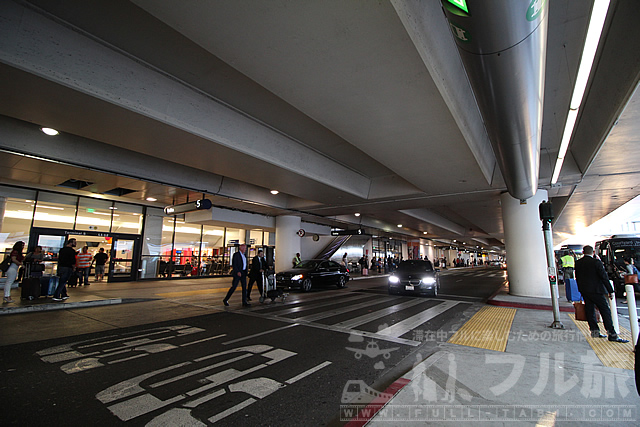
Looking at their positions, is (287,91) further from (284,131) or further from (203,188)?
(203,188)

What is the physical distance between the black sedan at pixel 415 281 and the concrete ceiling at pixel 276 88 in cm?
432

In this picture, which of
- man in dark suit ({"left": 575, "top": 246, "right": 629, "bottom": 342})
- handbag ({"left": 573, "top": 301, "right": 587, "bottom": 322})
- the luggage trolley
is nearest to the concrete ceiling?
man in dark suit ({"left": 575, "top": 246, "right": 629, "bottom": 342})

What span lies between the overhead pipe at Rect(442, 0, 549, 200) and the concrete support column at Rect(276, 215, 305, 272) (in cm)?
1575

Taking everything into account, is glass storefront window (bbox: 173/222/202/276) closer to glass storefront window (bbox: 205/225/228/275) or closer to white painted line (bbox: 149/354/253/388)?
glass storefront window (bbox: 205/225/228/275)

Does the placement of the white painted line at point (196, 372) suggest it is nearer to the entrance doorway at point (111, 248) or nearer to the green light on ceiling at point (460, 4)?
the green light on ceiling at point (460, 4)

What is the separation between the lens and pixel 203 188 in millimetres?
13492

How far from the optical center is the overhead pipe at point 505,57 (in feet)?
8.96

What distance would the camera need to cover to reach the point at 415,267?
43.4 ft

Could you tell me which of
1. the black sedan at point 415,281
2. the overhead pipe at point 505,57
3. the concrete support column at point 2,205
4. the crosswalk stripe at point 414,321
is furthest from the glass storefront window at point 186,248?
the overhead pipe at point 505,57

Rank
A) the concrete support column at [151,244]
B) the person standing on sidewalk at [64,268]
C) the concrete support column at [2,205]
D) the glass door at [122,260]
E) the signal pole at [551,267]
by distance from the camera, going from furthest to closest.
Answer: the concrete support column at [151,244], the glass door at [122,260], the concrete support column at [2,205], the person standing on sidewalk at [64,268], the signal pole at [551,267]

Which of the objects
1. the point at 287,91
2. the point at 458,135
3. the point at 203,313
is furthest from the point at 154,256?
the point at 458,135

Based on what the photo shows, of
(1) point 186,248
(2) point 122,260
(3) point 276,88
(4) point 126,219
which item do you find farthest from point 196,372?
(1) point 186,248

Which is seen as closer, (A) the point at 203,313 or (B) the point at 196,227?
(A) the point at 203,313

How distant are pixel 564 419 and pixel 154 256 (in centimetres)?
2137
